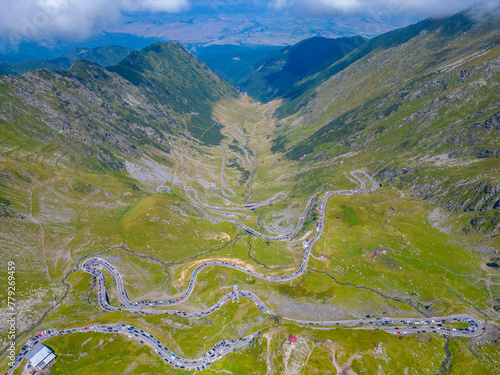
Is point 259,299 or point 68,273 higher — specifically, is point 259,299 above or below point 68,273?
below

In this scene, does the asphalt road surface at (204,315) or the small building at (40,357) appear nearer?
the small building at (40,357)

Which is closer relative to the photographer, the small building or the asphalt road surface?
the small building

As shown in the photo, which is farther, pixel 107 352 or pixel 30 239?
pixel 30 239

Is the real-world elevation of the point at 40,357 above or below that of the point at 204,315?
below

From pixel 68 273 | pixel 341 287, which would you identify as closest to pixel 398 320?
pixel 341 287

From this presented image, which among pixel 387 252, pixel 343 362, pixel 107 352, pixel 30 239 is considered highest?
pixel 30 239

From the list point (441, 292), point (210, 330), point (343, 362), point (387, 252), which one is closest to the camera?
point (343, 362)

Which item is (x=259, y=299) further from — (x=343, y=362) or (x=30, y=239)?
(x=30, y=239)

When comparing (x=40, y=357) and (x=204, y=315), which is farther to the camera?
(x=204, y=315)
